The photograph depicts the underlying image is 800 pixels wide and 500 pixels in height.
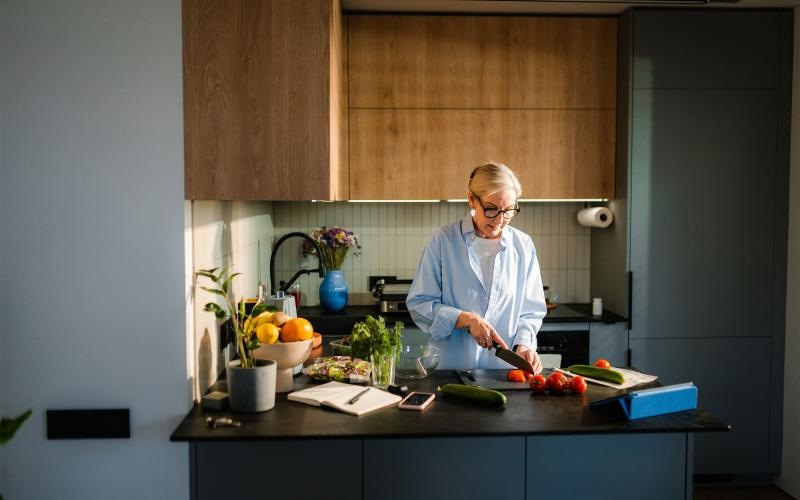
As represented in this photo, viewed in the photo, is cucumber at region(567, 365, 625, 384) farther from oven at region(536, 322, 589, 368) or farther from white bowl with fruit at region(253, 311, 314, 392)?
oven at region(536, 322, 589, 368)

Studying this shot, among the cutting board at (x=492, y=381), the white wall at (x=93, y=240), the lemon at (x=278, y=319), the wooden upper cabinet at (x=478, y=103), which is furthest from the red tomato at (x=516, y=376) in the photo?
the wooden upper cabinet at (x=478, y=103)

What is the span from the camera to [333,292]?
396 cm

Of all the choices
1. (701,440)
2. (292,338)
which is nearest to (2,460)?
(292,338)

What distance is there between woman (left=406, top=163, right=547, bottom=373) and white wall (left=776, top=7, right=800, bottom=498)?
5.57 ft

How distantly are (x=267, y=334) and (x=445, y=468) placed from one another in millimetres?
656

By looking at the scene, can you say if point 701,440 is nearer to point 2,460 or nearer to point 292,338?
point 292,338

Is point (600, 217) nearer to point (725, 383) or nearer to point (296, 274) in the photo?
point (725, 383)

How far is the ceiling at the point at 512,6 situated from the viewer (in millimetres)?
3621

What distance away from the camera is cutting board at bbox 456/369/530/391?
7.57 ft

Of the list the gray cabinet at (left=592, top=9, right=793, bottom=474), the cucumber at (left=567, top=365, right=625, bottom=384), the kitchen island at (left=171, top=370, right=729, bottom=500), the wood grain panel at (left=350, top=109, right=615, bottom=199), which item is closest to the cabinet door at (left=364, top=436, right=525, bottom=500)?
the kitchen island at (left=171, top=370, right=729, bottom=500)

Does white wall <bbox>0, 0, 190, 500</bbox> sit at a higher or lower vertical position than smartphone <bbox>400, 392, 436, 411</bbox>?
higher

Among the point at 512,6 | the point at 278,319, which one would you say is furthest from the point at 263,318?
the point at 512,6

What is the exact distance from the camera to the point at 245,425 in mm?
1945

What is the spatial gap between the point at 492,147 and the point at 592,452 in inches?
87.9
